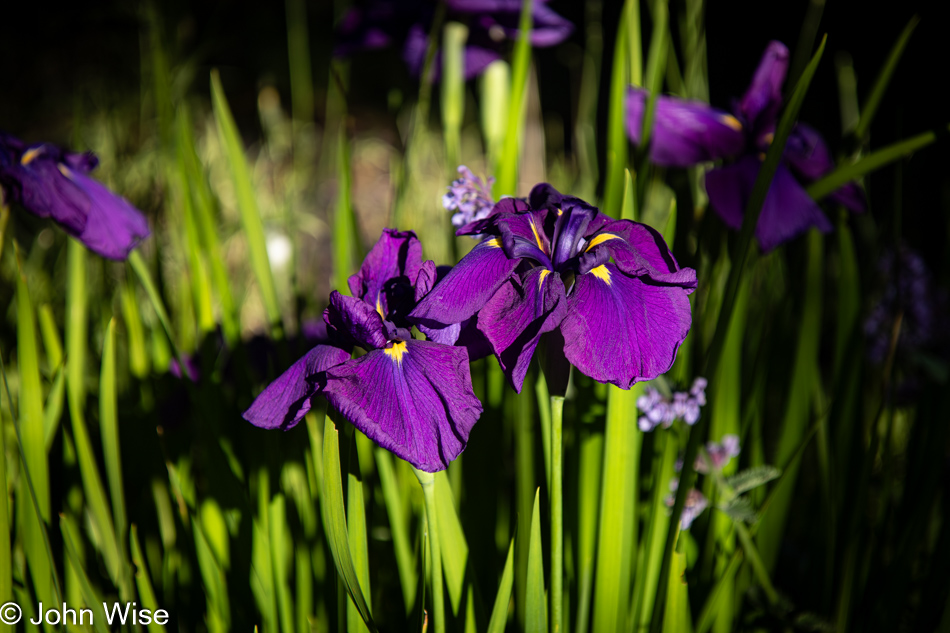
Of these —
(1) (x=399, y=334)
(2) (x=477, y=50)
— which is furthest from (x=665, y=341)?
(2) (x=477, y=50)

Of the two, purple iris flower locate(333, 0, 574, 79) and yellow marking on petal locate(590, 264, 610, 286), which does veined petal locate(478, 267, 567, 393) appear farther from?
purple iris flower locate(333, 0, 574, 79)

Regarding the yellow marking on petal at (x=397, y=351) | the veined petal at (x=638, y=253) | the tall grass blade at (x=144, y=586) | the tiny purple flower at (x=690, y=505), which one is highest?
the veined petal at (x=638, y=253)

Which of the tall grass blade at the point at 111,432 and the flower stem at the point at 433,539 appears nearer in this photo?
the flower stem at the point at 433,539

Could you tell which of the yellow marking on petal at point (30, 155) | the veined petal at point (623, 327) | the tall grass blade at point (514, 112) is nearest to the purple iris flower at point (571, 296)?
the veined petal at point (623, 327)

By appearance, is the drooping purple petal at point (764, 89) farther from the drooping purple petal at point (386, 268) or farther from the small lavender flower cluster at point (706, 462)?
the drooping purple petal at point (386, 268)

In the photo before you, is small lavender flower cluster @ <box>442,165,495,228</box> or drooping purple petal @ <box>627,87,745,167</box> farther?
drooping purple petal @ <box>627,87,745,167</box>

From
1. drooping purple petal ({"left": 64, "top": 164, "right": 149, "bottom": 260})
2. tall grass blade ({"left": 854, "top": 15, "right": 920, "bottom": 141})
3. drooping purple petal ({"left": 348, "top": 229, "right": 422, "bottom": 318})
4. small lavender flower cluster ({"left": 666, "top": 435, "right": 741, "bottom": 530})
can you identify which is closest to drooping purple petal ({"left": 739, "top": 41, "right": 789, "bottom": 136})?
tall grass blade ({"left": 854, "top": 15, "right": 920, "bottom": 141})

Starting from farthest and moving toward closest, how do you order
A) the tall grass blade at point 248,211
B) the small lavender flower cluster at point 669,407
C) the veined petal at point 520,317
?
the tall grass blade at point 248,211
the small lavender flower cluster at point 669,407
the veined petal at point 520,317
